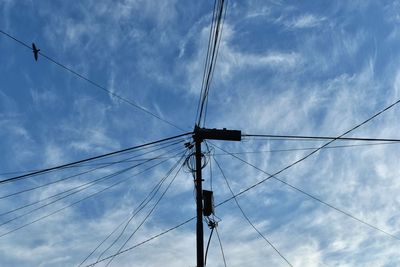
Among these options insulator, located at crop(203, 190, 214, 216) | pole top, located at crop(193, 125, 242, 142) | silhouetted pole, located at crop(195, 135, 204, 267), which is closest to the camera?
silhouetted pole, located at crop(195, 135, 204, 267)

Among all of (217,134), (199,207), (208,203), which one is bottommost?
(199,207)

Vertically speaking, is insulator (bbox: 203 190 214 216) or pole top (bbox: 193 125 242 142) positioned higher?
pole top (bbox: 193 125 242 142)

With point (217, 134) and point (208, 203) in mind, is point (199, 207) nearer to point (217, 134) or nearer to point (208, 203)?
point (208, 203)

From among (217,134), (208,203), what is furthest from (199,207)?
(217,134)

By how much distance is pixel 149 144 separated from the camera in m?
14.7

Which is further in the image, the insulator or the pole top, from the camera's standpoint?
the pole top

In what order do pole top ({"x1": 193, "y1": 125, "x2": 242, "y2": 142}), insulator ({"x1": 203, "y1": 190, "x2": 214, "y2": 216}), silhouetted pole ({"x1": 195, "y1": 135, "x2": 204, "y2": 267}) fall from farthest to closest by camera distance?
pole top ({"x1": 193, "y1": 125, "x2": 242, "y2": 142})
insulator ({"x1": 203, "y1": 190, "x2": 214, "y2": 216})
silhouetted pole ({"x1": 195, "y1": 135, "x2": 204, "y2": 267})

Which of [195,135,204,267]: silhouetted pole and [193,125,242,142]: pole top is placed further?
[193,125,242,142]: pole top

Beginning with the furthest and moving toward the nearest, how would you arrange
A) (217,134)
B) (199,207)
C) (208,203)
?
1. (217,134)
2. (208,203)
3. (199,207)

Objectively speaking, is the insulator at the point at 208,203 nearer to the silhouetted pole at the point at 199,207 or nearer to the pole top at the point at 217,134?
the silhouetted pole at the point at 199,207

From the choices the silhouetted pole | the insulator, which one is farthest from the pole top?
the insulator

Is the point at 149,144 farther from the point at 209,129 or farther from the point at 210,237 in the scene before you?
the point at 210,237

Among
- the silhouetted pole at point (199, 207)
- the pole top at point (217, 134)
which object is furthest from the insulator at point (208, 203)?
the pole top at point (217, 134)

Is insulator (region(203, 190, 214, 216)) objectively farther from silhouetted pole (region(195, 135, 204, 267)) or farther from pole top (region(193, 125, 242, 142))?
pole top (region(193, 125, 242, 142))
